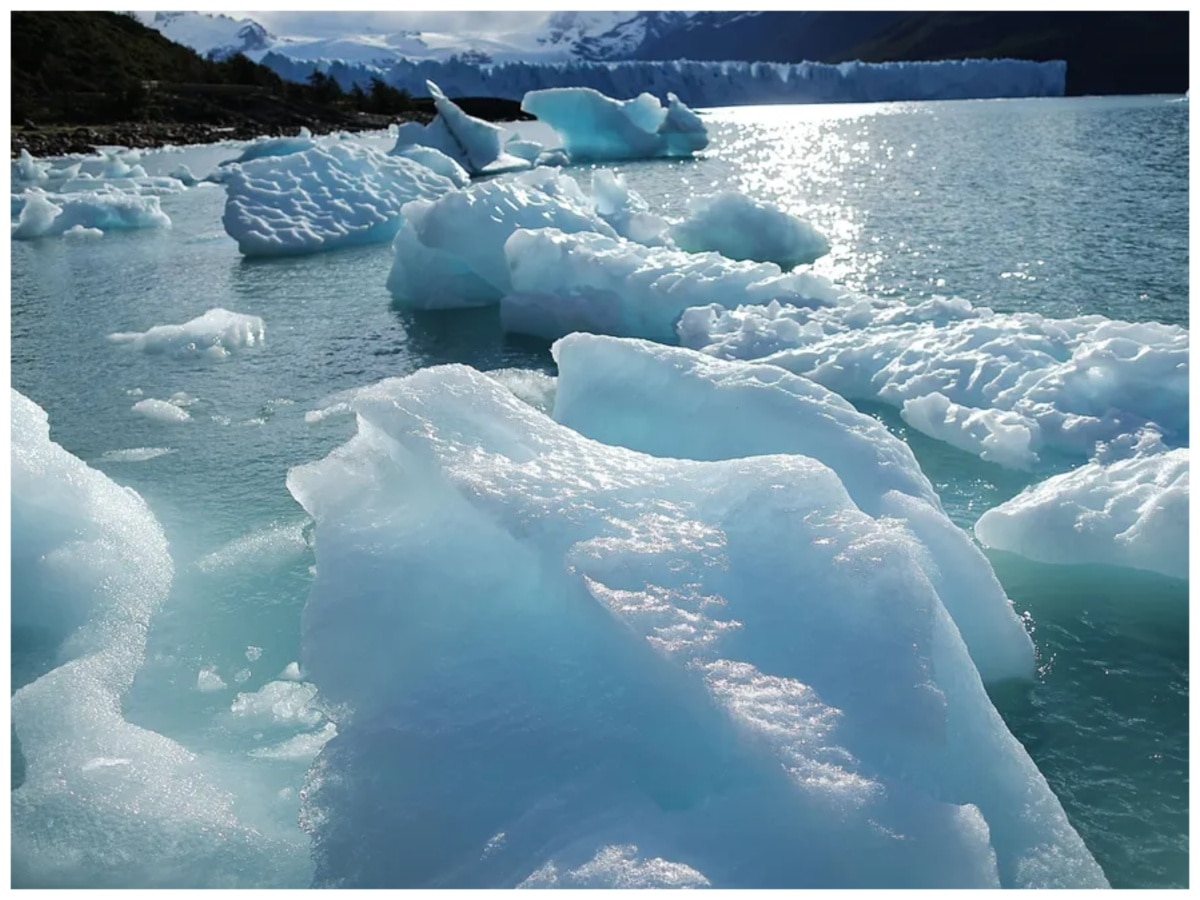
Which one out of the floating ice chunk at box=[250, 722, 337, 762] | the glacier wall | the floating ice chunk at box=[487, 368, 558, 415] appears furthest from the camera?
the glacier wall

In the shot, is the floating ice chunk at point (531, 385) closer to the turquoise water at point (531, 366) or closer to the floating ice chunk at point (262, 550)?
the turquoise water at point (531, 366)

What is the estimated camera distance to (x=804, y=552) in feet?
9.91

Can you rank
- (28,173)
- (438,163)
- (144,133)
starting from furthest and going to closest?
(144,133) → (28,173) → (438,163)

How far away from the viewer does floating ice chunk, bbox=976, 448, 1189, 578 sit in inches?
171

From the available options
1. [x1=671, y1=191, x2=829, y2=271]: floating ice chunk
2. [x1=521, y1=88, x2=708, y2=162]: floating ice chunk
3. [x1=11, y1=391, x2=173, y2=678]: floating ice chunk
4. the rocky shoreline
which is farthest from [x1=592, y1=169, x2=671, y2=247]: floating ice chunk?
the rocky shoreline

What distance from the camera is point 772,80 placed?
152ft

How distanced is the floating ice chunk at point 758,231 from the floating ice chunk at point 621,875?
1088 centimetres

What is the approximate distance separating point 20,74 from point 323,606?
43.9 meters

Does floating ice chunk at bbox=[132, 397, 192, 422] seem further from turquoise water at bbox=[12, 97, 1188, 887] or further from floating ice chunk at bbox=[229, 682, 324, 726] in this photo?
floating ice chunk at bbox=[229, 682, 324, 726]

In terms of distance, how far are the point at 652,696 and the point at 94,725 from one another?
6.56ft

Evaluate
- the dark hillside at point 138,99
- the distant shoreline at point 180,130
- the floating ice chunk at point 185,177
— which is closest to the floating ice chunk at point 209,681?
the floating ice chunk at point 185,177

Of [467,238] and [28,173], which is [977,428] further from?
[28,173]

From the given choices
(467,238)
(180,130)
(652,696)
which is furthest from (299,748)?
(180,130)

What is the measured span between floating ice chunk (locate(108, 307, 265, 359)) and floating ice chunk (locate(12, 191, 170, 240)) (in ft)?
25.6
